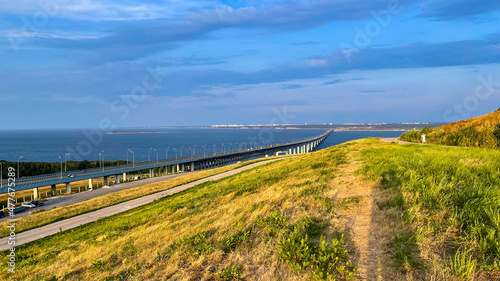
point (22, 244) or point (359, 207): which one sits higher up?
point (359, 207)

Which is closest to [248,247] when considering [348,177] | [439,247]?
[439,247]

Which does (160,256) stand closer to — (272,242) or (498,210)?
(272,242)

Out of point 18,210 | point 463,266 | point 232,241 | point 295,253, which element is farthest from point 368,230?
point 18,210

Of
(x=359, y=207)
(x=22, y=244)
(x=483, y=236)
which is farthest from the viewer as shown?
(x=22, y=244)

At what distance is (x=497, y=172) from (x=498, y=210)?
14.2 ft

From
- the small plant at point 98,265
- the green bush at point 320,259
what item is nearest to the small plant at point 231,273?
the green bush at point 320,259

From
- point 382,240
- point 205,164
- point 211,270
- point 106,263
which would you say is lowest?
point 205,164

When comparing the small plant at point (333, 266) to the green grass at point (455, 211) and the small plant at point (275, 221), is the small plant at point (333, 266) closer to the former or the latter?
the green grass at point (455, 211)

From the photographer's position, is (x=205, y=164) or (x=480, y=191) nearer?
(x=480, y=191)

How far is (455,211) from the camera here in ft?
25.4

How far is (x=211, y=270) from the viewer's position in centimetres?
Result: 770

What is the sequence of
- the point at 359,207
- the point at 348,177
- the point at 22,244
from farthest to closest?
1. the point at 22,244
2. the point at 348,177
3. the point at 359,207

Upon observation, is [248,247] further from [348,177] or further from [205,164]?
[205,164]

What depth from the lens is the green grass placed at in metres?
6.03
